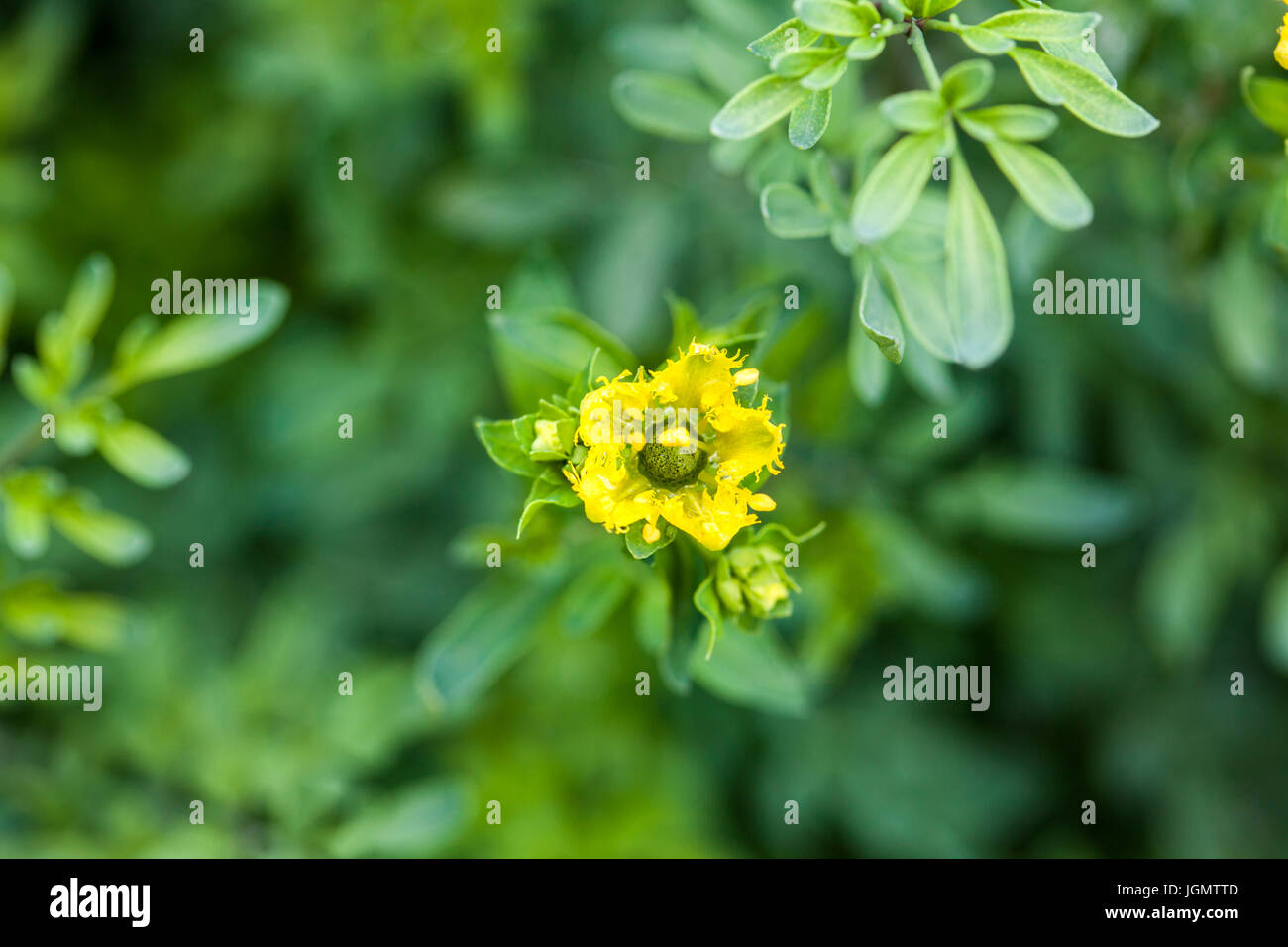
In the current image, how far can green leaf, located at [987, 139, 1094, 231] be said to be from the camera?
1.56 metres

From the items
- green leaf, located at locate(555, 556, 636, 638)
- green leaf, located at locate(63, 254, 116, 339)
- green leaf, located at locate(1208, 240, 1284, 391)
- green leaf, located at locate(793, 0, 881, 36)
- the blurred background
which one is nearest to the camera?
green leaf, located at locate(793, 0, 881, 36)

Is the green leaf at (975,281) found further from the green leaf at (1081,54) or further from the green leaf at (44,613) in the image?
the green leaf at (44,613)

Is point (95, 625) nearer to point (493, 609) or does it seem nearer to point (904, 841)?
point (493, 609)

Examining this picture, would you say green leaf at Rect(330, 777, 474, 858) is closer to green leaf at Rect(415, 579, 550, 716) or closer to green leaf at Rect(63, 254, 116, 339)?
green leaf at Rect(415, 579, 550, 716)

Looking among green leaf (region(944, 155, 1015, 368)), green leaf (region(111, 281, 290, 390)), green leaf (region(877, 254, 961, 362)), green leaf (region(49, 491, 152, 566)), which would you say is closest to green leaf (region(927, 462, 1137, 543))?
green leaf (region(877, 254, 961, 362))

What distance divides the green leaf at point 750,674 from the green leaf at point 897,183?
0.77m

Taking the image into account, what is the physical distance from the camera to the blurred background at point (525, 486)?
2.64 meters

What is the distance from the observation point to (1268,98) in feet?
5.87

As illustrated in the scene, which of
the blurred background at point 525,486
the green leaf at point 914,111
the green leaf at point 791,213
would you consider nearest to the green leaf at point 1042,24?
the green leaf at point 914,111

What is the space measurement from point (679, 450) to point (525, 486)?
1.29 metres

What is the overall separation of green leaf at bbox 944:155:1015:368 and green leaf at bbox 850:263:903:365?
0.38ft

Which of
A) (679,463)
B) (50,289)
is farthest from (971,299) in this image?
(50,289)

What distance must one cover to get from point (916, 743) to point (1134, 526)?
3.17ft

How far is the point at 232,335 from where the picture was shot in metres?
2.05
